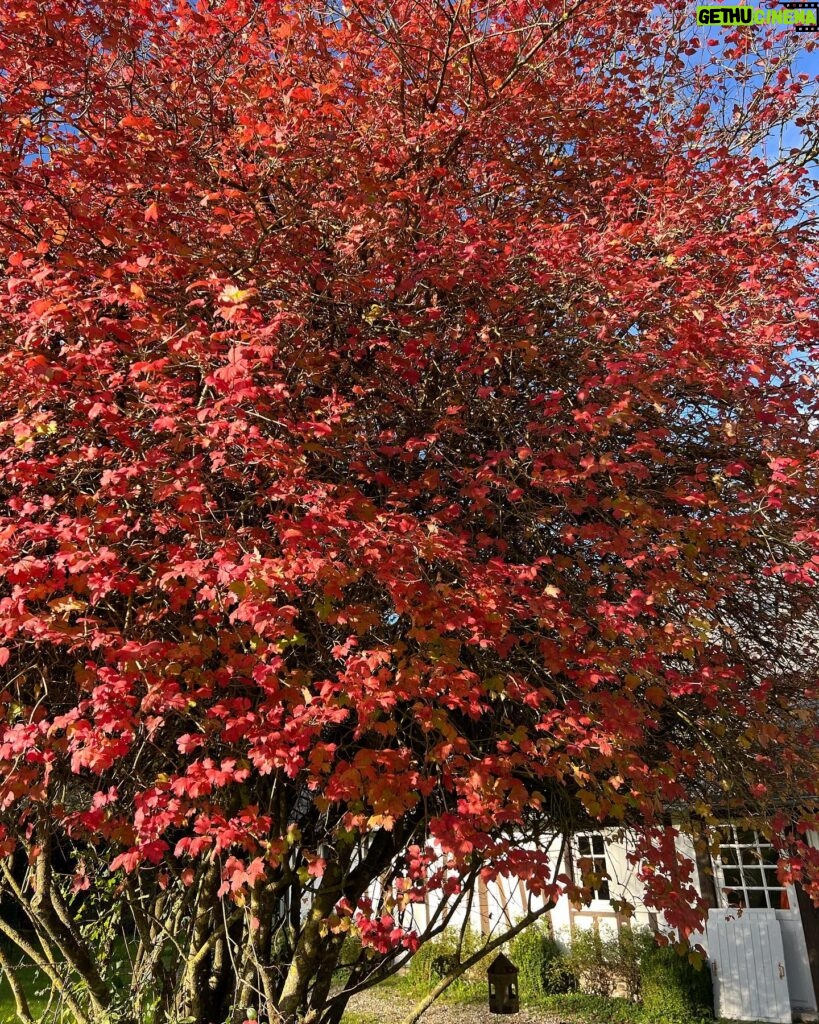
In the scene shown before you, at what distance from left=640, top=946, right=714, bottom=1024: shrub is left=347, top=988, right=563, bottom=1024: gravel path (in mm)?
1242

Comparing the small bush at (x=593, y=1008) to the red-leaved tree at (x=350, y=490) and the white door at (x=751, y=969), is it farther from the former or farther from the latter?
the red-leaved tree at (x=350, y=490)

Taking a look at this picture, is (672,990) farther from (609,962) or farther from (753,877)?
(753,877)

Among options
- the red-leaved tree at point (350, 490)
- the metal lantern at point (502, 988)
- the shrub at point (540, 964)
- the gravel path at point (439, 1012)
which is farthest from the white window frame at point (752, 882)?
the red-leaved tree at point (350, 490)

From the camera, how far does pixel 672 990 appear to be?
9.93 meters

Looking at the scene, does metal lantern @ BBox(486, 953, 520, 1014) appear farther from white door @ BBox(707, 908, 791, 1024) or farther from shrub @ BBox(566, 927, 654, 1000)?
shrub @ BBox(566, 927, 654, 1000)

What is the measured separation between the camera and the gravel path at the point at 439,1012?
1046 centimetres

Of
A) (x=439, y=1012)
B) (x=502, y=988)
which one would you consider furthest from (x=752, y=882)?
(x=502, y=988)

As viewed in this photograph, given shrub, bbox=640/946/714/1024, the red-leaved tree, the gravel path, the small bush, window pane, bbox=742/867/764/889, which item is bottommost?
the gravel path

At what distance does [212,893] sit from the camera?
503 cm

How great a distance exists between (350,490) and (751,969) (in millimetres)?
9408

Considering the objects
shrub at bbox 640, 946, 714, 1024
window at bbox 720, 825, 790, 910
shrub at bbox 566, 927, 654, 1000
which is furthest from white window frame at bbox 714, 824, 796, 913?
shrub at bbox 566, 927, 654, 1000

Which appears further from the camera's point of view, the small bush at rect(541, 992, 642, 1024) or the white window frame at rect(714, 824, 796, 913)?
the white window frame at rect(714, 824, 796, 913)

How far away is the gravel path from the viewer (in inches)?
412

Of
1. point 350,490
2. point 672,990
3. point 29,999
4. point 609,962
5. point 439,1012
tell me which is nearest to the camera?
point 350,490
